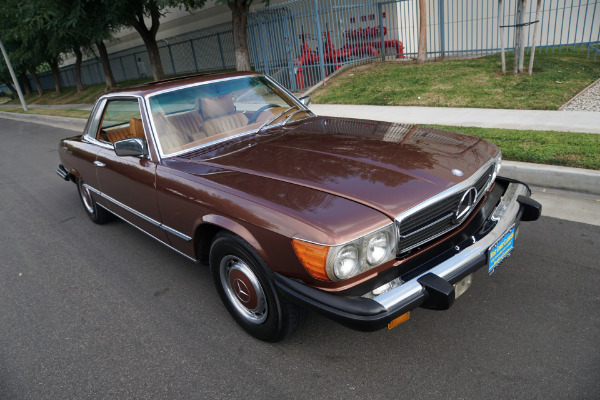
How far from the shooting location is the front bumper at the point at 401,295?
2156 millimetres

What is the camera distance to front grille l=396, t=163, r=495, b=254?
93.0 inches

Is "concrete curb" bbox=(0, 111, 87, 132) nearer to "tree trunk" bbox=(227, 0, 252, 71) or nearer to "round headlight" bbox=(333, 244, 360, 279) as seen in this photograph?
"tree trunk" bbox=(227, 0, 252, 71)

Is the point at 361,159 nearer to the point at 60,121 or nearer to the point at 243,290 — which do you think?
the point at 243,290

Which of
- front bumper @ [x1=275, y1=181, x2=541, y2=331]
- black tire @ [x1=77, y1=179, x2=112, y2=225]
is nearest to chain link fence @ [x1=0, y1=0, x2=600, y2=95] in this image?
black tire @ [x1=77, y1=179, x2=112, y2=225]

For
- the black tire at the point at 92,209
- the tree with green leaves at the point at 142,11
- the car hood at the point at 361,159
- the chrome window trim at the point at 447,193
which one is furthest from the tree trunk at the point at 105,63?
the chrome window trim at the point at 447,193

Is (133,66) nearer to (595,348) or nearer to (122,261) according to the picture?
(122,261)

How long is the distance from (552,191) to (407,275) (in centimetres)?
324

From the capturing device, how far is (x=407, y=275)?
2383 millimetres

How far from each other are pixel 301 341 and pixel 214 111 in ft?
6.73

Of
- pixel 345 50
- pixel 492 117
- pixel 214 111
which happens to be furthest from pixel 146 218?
pixel 345 50

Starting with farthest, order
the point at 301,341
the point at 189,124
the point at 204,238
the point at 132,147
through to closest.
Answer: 1. the point at 189,124
2. the point at 132,147
3. the point at 204,238
4. the point at 301,341

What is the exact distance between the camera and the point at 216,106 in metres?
3.77

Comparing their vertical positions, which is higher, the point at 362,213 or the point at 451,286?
the point at 362,213

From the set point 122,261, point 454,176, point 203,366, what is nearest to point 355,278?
point 454,176
